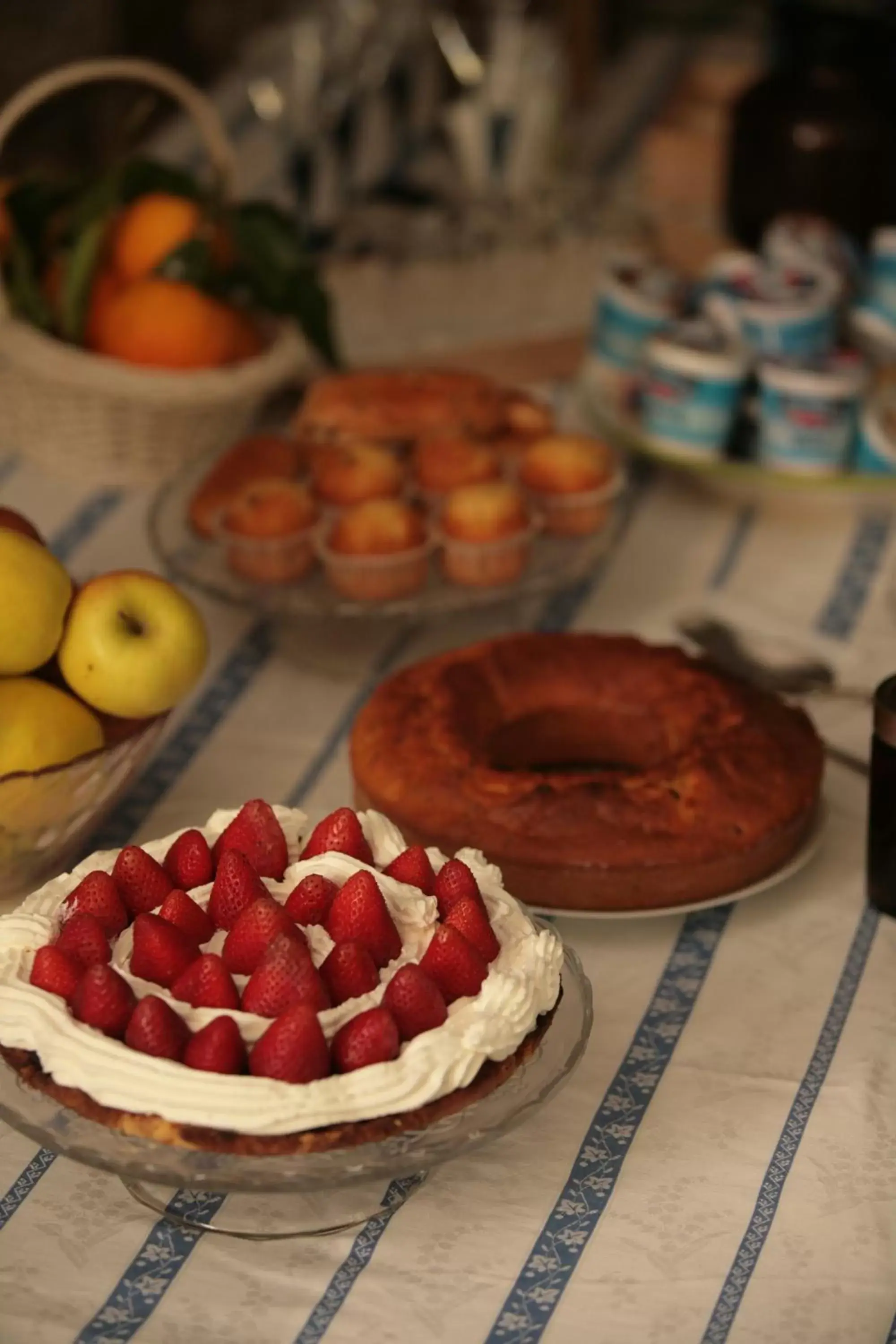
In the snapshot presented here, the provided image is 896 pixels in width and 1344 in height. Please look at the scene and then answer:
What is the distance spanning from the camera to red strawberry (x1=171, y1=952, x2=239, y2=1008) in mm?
795

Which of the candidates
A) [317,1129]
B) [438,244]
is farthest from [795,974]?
[438,244]

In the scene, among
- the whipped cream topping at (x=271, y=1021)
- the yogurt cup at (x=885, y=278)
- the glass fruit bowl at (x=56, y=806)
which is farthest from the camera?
the yogurt cup at (x=885, y=278)

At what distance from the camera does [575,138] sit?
102 inches

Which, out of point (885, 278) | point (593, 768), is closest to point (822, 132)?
point (885, 278)

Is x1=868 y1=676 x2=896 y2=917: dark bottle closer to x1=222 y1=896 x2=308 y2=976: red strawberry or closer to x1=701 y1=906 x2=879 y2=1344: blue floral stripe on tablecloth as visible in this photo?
x1=701 y1=906 x2=879 y2=1344: blue floral stripe on tablecloth

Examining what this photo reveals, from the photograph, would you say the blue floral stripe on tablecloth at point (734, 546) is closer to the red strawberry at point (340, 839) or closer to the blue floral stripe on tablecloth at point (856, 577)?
the blue floral stripe on tablecloth at point (856, 577)

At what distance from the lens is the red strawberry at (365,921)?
33.0 inches

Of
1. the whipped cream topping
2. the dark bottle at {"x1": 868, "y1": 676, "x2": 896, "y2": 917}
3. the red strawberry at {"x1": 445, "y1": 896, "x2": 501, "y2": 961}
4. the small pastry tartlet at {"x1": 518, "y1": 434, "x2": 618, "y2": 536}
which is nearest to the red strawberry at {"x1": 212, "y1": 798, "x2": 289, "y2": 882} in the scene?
the whipped cream topping

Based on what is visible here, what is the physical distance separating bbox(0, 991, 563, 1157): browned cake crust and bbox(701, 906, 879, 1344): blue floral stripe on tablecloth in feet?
0.53

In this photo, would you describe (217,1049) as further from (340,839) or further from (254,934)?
(340,839)

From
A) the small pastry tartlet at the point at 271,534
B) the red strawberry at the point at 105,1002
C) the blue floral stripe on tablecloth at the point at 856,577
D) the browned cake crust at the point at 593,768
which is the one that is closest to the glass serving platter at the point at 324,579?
the small pastry tartlet at the point at 271,534

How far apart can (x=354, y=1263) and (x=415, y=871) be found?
0.66ft

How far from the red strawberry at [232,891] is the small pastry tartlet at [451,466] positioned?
0.61 m

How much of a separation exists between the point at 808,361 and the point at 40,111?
1.63 metres
